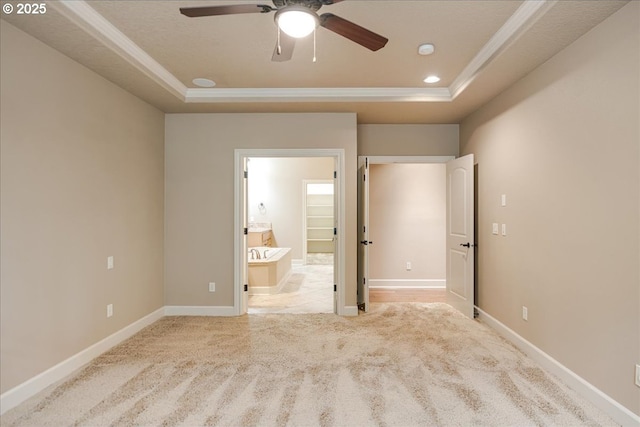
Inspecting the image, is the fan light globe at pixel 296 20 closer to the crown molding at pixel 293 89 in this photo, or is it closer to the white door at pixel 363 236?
the crown molding at pixel 293 89

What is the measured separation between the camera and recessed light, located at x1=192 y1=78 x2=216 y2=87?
3553mm

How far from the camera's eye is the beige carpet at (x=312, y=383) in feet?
7.02

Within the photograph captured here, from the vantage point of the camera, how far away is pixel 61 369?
2662 millimetres

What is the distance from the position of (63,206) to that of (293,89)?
94.8 inches

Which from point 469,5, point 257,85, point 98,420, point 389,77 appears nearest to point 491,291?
point 389,77

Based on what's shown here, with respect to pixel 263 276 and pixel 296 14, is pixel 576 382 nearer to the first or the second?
pixel 296 14

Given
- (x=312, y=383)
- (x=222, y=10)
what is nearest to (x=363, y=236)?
(x=312, y=383)

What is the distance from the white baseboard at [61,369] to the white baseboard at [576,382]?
3.81 m

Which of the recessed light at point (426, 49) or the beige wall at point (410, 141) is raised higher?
the recessed light at point (426, 49)

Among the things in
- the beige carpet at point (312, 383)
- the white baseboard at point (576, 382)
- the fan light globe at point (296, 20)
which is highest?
the fan light globe at point (296, 20)

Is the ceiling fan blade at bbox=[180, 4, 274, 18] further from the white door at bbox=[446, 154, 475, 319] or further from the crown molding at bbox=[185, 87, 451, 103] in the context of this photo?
the white door at bbox=[446, 154, 475, 319]

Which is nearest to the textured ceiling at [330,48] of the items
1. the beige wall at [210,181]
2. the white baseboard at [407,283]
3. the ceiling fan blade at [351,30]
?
the beige wall at [210,181]

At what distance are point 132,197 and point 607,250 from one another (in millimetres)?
4126

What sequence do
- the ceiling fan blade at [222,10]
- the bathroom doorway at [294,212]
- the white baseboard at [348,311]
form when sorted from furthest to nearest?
the bathroom doorway at [294,212] → the white baseboard at [348,311] → the ceiling fan blade at [222,10]
